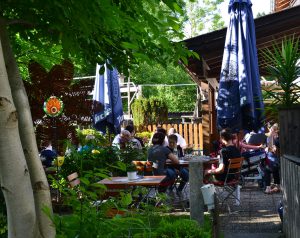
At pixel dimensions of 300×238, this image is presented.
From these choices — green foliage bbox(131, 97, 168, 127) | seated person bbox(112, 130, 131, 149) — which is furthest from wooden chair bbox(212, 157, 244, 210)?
green foliage bbox(131, 97, 168, 127)

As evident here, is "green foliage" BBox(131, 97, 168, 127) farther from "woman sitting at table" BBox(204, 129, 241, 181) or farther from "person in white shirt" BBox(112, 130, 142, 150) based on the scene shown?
"woman sitting at table" BBox(204, 129, 241, 181)

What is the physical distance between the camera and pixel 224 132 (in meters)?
9.80

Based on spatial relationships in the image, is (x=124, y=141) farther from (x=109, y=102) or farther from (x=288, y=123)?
(x=288, y=123)

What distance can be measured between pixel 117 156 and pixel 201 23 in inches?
1597

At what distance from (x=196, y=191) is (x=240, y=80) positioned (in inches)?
157

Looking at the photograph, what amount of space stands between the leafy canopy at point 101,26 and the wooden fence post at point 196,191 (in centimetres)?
116

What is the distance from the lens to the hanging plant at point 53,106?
6.35 meters

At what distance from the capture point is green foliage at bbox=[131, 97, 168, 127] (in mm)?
24172

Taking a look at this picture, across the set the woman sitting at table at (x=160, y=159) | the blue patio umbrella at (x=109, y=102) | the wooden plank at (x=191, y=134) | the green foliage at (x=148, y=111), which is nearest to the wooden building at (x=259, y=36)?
the blue patio umbrella at (x=109, y=102)

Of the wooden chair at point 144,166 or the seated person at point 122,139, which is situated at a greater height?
the seated person at point 122,139

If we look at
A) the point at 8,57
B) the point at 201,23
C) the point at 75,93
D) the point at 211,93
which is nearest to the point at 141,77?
the point at 201,23

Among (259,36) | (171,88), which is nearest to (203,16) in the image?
(171,88)

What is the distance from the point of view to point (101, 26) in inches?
179

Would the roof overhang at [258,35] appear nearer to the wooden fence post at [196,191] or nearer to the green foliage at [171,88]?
the wooden fence post at [196,191]
